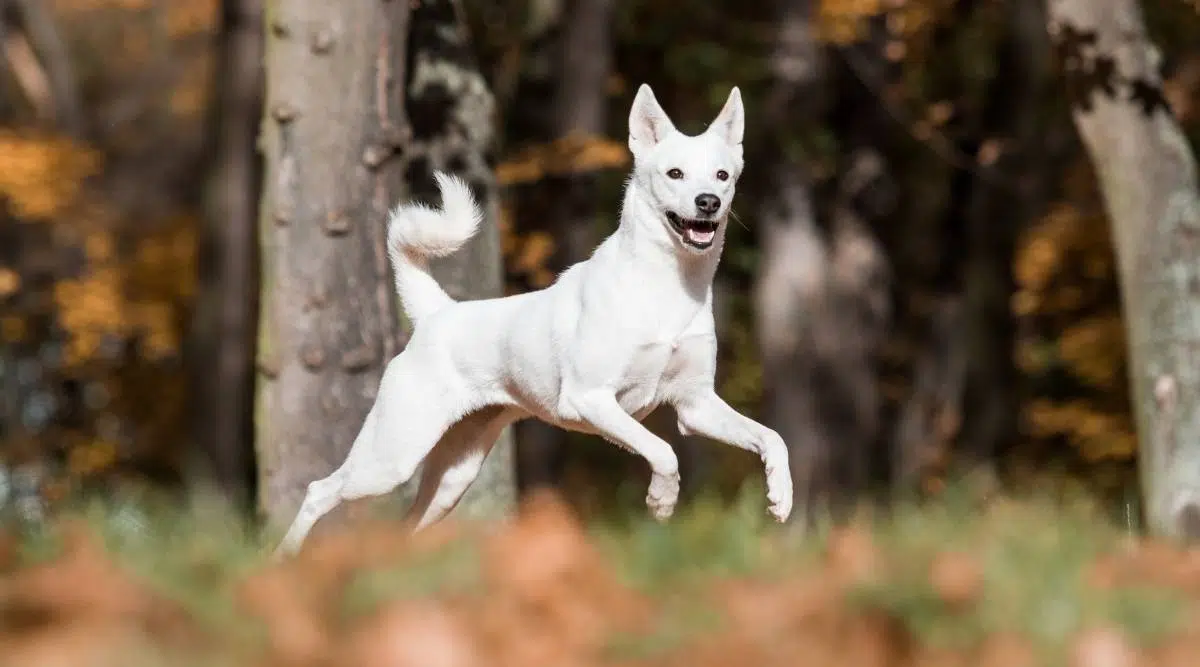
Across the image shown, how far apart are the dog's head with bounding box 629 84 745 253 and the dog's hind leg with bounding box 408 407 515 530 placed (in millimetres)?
1139

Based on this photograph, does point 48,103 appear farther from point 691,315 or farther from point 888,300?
point 691,315

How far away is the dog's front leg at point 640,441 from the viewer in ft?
19.8

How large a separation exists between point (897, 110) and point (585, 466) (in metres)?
10.1

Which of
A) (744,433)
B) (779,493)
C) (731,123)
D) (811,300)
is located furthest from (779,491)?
(811,300)

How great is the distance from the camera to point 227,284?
16.3 meters

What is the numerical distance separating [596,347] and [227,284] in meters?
10.6

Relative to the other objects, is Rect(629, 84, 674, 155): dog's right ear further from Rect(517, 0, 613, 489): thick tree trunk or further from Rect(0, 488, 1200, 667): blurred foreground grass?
Rect(517, 0, 613, 489): thick tree trunk

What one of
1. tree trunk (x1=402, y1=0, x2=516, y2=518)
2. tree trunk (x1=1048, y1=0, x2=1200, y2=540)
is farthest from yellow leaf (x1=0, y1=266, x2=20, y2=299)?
tree trunk (x1=1048, y1=0, x2=1200, y2=540)

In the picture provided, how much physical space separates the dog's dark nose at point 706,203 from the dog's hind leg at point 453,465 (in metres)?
1.26

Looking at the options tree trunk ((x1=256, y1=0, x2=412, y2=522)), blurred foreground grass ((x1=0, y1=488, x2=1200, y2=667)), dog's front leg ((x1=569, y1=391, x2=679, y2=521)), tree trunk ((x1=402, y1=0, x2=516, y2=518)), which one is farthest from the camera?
tree trunk ((x1=402, y1=0, x2=516, y2=518))

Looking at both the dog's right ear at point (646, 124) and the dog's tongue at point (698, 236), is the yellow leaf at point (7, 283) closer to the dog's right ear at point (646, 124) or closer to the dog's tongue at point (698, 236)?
the dog's right ear at point (646, 124)

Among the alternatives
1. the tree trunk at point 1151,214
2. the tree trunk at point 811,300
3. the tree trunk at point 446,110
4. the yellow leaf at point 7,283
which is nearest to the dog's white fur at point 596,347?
the tree trunk at point 446,110

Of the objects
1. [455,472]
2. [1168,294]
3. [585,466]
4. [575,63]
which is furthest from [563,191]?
[585,466]

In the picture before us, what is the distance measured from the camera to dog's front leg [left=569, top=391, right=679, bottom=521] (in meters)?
6.03
